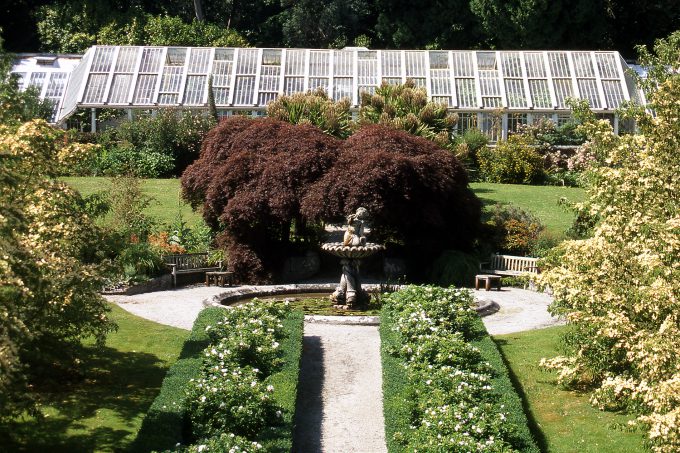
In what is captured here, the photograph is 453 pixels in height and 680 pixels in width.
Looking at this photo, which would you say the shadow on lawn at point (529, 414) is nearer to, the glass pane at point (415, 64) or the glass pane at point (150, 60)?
the glass pane at point (415, 64)

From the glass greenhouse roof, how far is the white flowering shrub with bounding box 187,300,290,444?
22299 millimetres

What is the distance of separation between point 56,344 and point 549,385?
7389 millimetres

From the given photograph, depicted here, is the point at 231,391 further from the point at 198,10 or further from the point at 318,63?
the point at 198,10

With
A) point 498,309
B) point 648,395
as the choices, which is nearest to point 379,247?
point 498,309

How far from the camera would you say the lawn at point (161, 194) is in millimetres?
28913

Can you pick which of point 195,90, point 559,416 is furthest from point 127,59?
point 559,416

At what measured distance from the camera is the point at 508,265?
83.9 feet

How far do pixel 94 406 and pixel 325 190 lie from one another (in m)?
10.7

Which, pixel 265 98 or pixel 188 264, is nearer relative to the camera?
pixel 188 264

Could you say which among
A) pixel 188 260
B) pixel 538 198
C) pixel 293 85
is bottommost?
pixel 188 260

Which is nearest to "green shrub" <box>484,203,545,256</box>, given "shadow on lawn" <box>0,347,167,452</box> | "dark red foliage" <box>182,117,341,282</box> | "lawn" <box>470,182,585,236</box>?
"lawn" <box>470,182,585,236</box>

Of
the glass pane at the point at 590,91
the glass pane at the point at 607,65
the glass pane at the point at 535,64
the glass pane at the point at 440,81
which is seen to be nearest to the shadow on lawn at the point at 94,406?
the glass pane at the point at 440,81

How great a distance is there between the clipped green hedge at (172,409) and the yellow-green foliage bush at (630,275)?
16.7 ft

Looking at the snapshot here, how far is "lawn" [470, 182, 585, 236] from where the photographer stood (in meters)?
28.5
